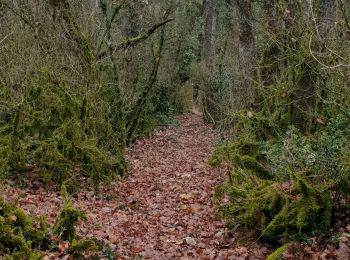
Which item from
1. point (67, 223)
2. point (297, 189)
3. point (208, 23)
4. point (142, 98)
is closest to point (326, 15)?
point (297, 189)

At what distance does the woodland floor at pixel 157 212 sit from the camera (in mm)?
7230

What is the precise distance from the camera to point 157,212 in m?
9.35

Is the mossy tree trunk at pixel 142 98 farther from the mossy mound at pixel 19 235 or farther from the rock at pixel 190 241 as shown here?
the mossy mound at pixel 19 235

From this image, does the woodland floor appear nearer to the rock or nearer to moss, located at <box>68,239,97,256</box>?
the rock

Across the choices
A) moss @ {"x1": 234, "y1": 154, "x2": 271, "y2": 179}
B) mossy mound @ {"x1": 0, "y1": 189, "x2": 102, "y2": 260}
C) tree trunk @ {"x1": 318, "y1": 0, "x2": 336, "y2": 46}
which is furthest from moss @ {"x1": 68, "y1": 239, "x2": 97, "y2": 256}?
tree trunk @ {"x1": 318, "y1": 0, "x2": 336, "y2": 46}

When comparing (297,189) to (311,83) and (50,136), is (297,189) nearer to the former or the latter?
(311,83)

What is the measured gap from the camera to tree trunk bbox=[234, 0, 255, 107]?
1089cm

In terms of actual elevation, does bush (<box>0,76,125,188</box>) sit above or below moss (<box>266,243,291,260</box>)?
above

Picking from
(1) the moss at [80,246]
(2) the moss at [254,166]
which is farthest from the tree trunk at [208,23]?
(1) the moss at [80,246]

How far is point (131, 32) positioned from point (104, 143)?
7.89 metres

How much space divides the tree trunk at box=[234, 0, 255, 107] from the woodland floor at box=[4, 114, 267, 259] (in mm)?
2149

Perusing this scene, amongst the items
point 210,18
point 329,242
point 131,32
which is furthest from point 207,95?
point 329,242

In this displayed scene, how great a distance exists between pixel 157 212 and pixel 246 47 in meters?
5.12

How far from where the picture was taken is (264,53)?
10.5 meters
